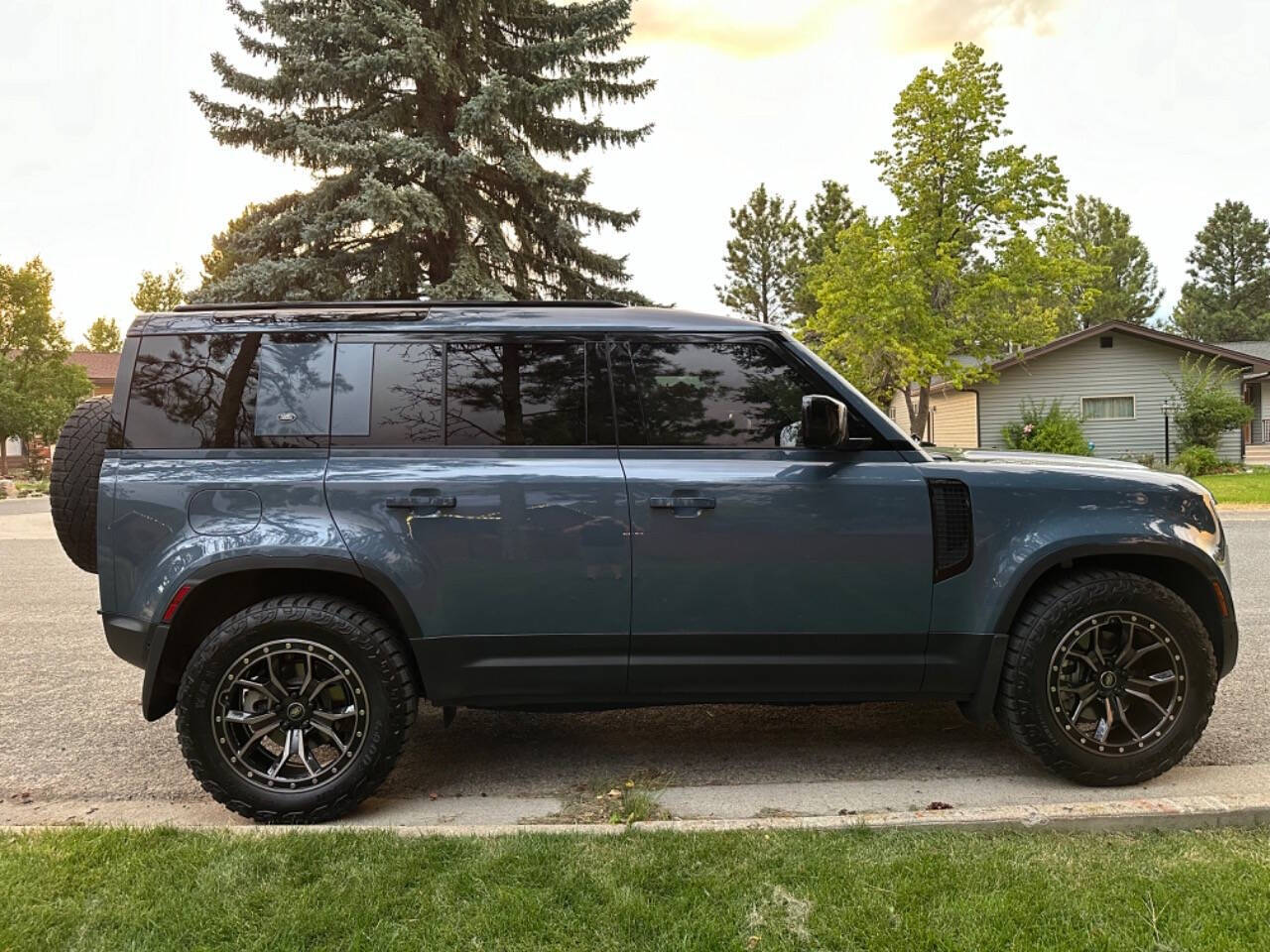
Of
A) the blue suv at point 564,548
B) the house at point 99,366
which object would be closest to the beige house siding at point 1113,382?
the blue suv at point 564,548

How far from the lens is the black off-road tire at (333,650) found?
3199mm

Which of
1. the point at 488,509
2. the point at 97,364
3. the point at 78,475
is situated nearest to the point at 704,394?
the point at 488,509

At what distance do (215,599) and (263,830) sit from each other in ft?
3.11

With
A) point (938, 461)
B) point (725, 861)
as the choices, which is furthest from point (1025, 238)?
point (725, 861)

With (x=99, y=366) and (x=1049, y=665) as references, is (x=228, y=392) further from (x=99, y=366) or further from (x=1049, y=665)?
(x=99, y=366)

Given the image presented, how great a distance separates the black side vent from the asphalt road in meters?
0.99

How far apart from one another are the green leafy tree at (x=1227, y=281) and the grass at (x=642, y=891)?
235 feet

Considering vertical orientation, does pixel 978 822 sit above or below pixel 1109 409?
below

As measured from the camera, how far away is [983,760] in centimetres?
376

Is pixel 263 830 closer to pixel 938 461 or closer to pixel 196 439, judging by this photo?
pixel 196 439

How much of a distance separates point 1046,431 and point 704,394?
20.8 meters

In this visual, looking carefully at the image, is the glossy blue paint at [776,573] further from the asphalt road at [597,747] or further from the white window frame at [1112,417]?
the white window frame at [1112,417]

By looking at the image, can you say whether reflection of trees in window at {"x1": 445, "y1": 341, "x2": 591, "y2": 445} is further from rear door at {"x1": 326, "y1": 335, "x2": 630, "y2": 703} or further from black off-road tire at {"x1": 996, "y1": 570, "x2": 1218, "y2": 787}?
black off-road tire at {"x1": 996, "y1": 570, "x2": 1218, "y2": 787}

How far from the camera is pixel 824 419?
3.22 m
